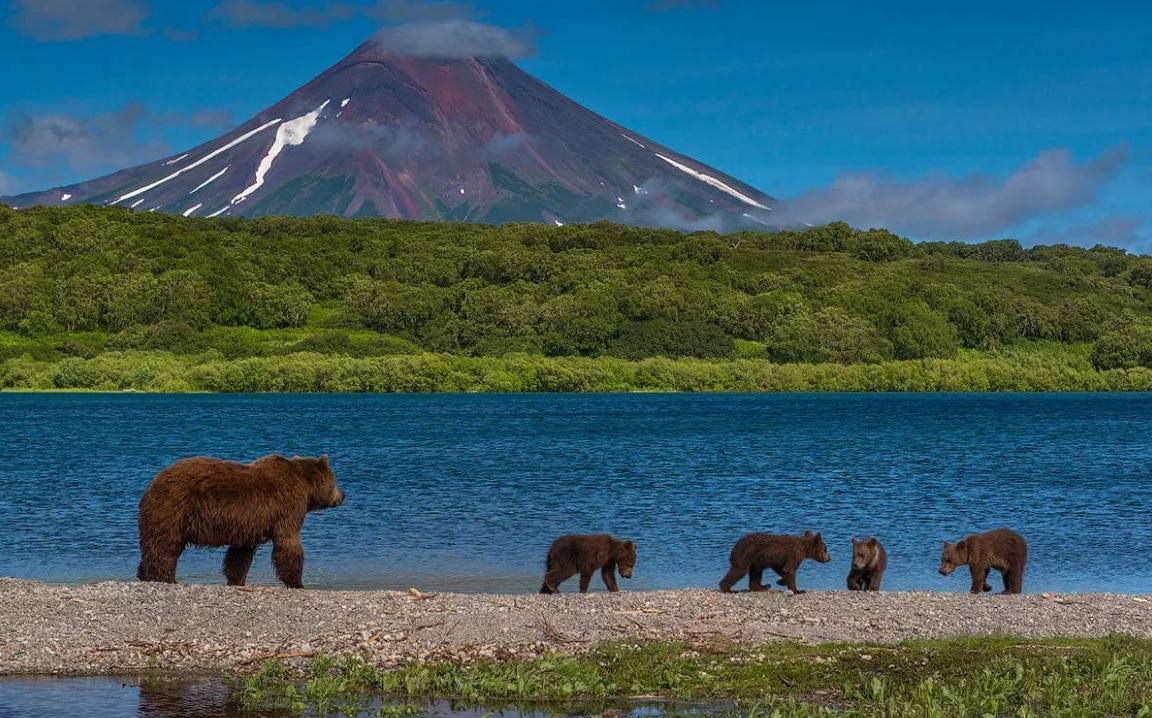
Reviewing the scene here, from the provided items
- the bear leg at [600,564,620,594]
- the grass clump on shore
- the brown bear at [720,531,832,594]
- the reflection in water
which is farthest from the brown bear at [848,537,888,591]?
the reflection in water

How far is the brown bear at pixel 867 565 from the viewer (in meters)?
18.9

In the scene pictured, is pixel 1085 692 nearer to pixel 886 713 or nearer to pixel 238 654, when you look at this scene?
pixel 886 713

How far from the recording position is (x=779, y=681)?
1281cm

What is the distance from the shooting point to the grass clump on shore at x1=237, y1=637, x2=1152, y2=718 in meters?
11.8

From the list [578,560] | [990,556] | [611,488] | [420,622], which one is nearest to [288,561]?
[420,622]

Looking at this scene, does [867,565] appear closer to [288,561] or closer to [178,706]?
[288,561]

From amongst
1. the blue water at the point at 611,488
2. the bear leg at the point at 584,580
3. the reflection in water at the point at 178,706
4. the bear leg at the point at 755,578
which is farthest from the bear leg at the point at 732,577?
the reflection in water at the point at 178,706

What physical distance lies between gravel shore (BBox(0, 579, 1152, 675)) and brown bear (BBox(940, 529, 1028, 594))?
2.32 metres

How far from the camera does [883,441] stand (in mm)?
72312

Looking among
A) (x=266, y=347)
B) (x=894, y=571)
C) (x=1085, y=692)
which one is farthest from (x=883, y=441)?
(x=266, y=347)

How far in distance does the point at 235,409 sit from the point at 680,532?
80986 millimetres

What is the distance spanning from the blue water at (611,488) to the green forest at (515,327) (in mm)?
46176

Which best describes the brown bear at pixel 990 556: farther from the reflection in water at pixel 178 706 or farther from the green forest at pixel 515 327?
the green forest at pixel 515 327

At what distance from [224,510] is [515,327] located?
14689 cm
